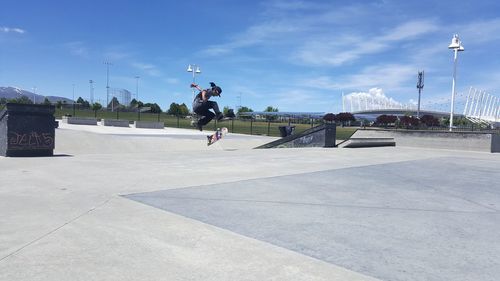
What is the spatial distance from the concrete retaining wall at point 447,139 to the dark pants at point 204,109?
1529cm

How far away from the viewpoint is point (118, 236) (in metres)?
4.35

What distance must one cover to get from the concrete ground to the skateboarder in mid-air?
25.8 ft

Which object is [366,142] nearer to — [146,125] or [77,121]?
[146,125]

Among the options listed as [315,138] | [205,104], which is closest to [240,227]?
[205,104]

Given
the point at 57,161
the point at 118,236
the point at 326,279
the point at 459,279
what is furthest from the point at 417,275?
the point at 57,161

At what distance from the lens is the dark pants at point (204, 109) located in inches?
674

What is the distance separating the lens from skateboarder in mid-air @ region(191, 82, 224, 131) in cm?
1675

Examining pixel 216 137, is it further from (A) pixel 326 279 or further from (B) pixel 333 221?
(A) pixel 326 279

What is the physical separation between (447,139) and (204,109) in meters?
16.3

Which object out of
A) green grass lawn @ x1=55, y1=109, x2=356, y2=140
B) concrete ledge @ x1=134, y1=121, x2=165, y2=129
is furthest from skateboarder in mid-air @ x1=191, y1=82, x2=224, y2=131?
concrete ledge @ x1=134, y1=121, x2=165, y2=129

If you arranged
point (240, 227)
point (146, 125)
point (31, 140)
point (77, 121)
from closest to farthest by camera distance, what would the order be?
point (240, 227)
point (31, 140)
point (77, 121)
point (146, 125)

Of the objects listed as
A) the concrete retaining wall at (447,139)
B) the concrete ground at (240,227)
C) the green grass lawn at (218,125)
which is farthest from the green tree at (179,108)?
the concrete ground at (240,227)

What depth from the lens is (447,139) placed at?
2453 centimetres

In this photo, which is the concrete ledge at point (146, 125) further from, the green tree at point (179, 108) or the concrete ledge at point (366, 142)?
the green tree at point (179, 108)
